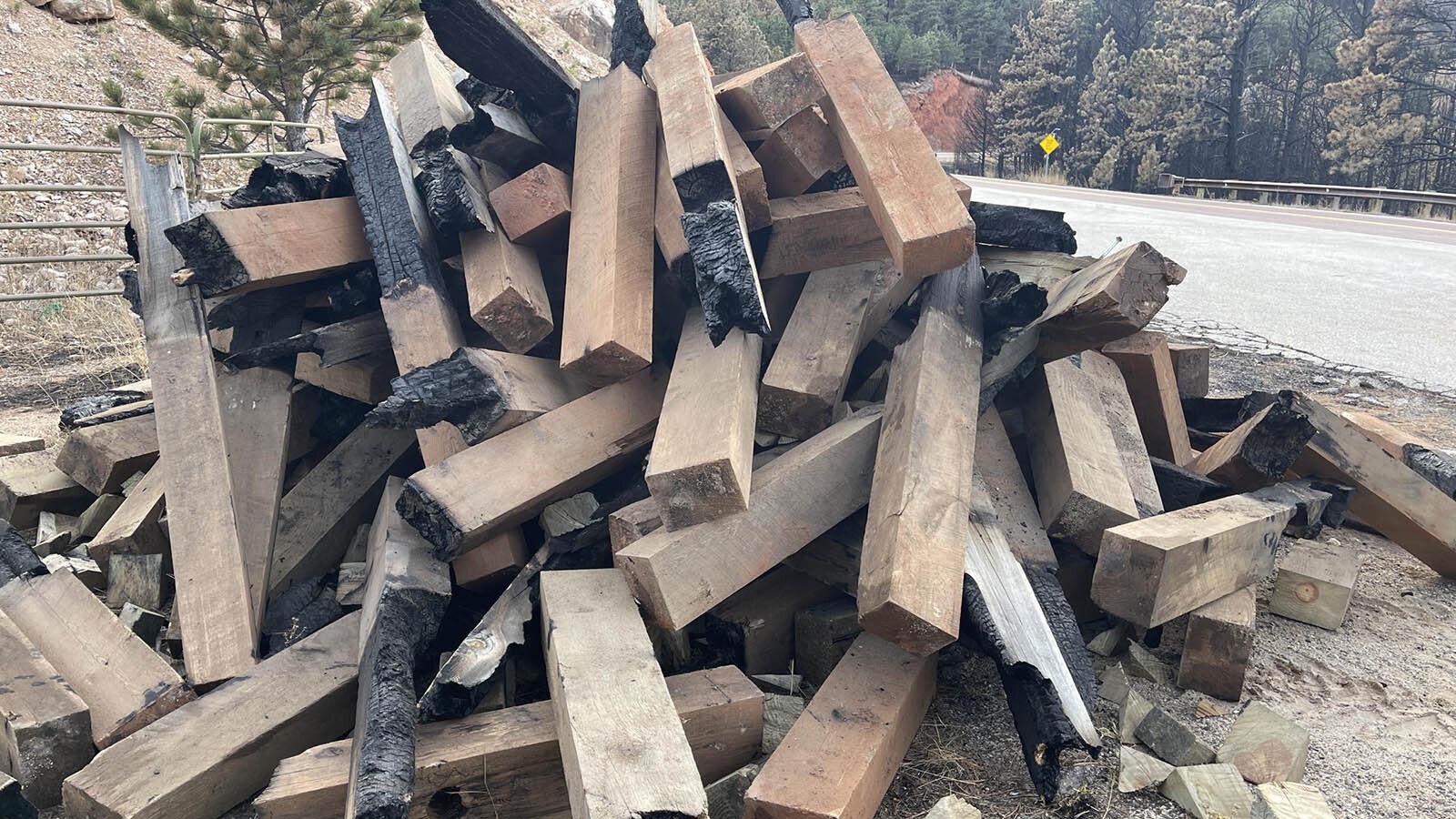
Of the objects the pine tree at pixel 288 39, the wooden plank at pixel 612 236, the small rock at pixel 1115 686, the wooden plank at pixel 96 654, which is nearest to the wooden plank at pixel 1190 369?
the small rock at pixel 1115 686

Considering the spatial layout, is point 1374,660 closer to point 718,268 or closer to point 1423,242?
point 718,268

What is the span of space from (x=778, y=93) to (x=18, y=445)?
11.6 feet

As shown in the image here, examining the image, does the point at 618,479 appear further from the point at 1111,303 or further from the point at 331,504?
the point at 1111,303

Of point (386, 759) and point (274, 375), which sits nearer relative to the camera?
point (386, 759)

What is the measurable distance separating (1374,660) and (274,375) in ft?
11.2

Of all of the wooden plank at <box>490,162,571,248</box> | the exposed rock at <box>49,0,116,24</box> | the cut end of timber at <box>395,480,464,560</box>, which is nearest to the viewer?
the cut end of timber at <box>395,480,464,560</box>

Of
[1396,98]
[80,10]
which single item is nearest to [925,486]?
[80,10]

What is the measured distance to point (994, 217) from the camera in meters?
3.48

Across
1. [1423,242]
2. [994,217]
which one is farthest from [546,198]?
[1423,242]

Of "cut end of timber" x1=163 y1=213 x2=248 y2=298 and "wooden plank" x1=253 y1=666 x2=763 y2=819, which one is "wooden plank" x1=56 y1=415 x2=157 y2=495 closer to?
"cut end of timber" x1=163 y1=213 x2=248 y2=298

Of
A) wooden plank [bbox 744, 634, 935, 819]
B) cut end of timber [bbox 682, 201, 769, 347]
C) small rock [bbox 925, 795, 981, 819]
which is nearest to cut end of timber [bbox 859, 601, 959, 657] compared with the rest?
wooden plank [bbox 744, 634, 935, 819]

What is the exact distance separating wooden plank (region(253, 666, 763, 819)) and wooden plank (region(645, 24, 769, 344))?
3.03 feet

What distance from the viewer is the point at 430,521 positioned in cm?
A: 219

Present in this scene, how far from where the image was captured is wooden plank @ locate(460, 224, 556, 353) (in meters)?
2.56
